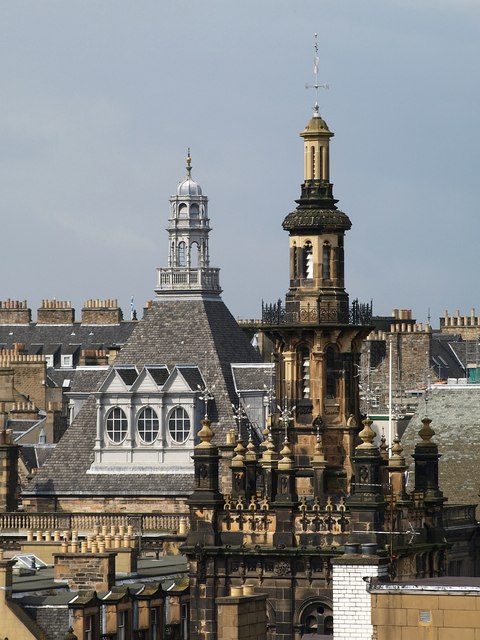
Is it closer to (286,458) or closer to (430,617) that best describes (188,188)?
(286,458)

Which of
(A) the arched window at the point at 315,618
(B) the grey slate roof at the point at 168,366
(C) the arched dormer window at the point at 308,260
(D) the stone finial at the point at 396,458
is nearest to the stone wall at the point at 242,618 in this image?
(A) the arched window at the point at 315,618

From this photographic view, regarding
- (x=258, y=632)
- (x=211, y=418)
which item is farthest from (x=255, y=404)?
(x=258, y=632)

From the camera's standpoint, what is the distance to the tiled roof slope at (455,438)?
132 m

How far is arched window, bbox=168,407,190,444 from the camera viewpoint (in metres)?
142

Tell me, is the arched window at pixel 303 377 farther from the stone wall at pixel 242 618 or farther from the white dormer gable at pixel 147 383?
the white dormer gable at pixel 147 383

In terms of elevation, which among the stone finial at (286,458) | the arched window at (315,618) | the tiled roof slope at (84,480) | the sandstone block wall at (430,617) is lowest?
the sandstone block wall at (430,617)

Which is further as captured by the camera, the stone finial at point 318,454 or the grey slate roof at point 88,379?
the grey slate roof at point 88,379

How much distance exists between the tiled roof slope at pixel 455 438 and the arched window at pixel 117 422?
1113 centimetres

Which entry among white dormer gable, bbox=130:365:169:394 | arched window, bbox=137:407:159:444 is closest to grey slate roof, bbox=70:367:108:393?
arched window, bbox=137:407:159:444

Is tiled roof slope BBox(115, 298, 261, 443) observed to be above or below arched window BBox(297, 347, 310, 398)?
above

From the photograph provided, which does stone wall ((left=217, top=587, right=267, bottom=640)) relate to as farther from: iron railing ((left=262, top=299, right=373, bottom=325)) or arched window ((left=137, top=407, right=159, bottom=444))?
arched window ((left=137, top=407, right=159, bottom=444))

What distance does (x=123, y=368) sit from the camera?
471 feet

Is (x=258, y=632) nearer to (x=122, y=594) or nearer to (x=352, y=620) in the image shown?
(x=352, y=620)

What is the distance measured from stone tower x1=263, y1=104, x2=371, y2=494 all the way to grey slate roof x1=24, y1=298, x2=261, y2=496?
90.6 feet
